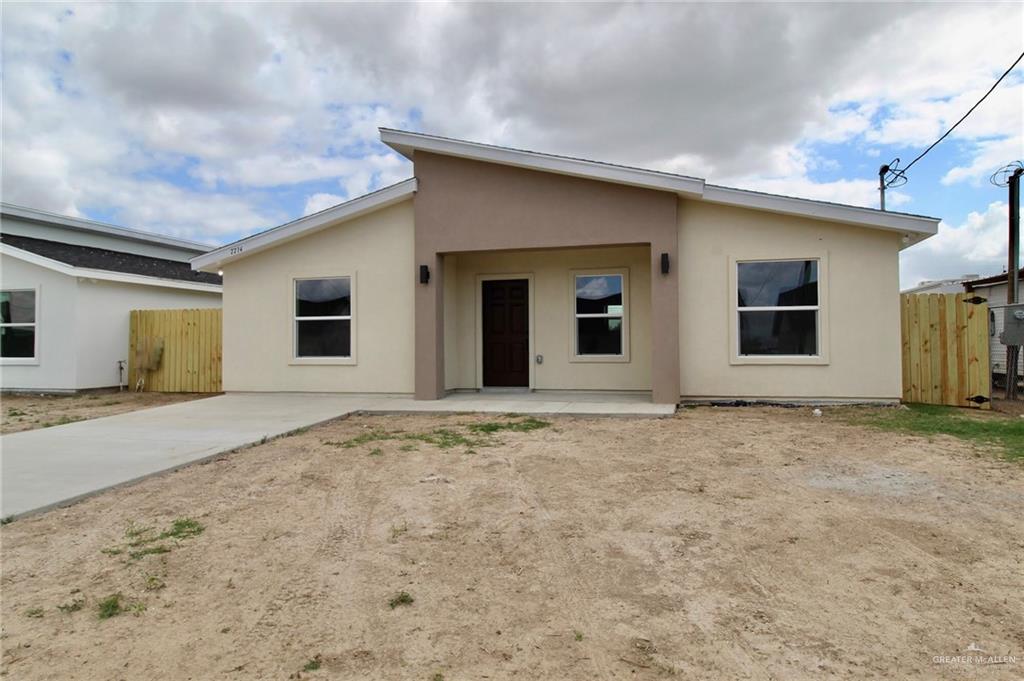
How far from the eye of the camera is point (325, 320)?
11.2 meters

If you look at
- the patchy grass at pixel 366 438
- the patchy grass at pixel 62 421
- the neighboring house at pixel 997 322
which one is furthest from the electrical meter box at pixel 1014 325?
the patchy grass at pixel 62 421

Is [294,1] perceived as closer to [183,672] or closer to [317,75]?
[317,75]

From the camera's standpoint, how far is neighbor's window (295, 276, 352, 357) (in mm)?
11102

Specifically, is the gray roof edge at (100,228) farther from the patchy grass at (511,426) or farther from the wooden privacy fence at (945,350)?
the wooden privacy fence at (945,350)

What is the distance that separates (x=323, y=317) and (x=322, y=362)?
86 centimetres

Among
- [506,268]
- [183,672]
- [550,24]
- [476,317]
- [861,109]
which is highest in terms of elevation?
[550,24]

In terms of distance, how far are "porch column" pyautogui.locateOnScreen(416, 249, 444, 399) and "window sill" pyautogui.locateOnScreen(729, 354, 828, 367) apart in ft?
16.3

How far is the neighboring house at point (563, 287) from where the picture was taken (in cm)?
907

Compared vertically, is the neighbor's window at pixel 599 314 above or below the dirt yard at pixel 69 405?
above

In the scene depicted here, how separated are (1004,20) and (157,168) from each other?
21.6m

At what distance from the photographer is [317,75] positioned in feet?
42.3

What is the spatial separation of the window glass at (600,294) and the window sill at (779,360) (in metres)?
2.31

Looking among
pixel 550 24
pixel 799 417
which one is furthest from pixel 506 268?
pixel 799 417

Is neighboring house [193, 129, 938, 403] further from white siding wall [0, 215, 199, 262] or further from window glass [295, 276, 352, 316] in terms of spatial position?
white siding wall [0, 215, 199, 262]
